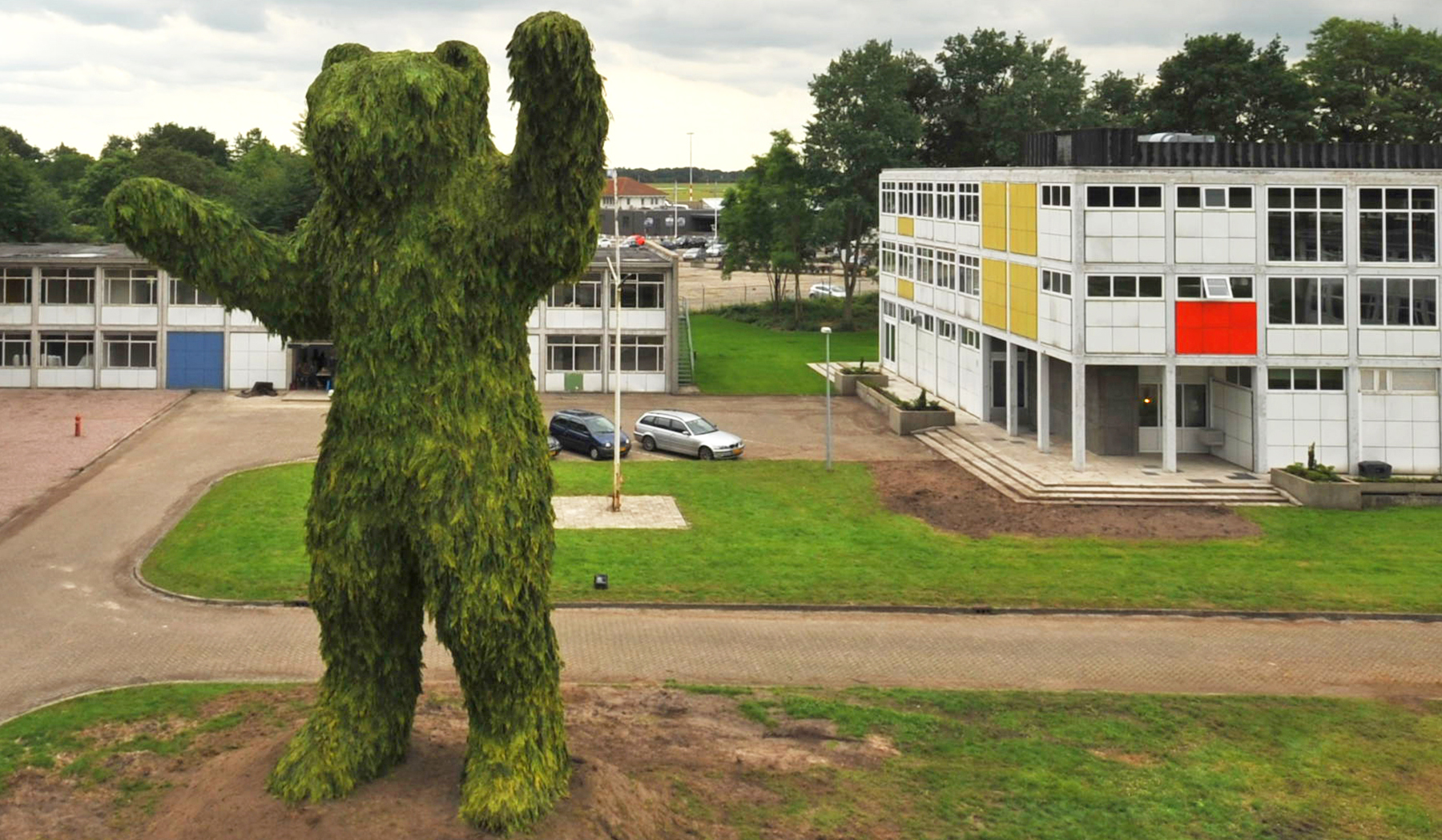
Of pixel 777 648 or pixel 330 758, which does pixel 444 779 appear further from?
pixel 777 648

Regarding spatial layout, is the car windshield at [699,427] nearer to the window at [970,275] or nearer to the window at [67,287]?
the window at [970,275]

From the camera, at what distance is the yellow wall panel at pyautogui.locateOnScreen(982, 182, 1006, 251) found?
45281mm

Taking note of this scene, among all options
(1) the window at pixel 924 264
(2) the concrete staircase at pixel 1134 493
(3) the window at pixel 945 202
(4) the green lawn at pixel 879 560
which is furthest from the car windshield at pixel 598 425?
(1) the window at pixel 924 264

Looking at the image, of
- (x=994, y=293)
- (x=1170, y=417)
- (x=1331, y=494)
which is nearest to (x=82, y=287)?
(x=994, y=293)

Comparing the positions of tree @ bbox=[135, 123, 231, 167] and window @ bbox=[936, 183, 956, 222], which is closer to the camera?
window @ bbox=[936, 183, 956, 222]

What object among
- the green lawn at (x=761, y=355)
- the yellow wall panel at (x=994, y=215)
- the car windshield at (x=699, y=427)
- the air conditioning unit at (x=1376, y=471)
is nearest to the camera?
the air conditioning unit at (x=1376, y=471)

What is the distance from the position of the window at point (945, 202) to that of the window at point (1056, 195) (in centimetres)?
970

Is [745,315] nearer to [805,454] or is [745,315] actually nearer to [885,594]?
[805,454]

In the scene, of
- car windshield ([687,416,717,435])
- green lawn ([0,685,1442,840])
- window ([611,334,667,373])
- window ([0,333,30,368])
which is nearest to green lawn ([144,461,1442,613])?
green lawn ([0,685,1442,840])

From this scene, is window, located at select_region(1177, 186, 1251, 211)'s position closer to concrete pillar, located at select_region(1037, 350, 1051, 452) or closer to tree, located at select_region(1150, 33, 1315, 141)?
concrete pillar, located at select_region(1037, 350, 1051, 452)

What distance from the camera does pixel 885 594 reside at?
27734 mm

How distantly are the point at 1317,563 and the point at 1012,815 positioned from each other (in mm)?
16801

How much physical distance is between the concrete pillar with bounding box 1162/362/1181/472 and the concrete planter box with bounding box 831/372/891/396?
59.3ft

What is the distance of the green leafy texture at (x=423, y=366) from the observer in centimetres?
1380
